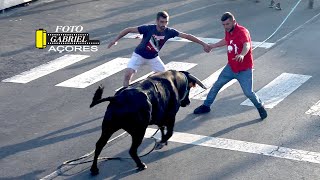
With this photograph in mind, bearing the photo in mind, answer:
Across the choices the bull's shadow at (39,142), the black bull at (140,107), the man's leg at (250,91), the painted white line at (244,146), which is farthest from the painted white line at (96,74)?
the black bull at (140,107)

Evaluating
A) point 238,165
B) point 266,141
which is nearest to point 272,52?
point 266,141

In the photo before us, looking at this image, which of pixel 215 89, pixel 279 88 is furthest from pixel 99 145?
pixel 279 88

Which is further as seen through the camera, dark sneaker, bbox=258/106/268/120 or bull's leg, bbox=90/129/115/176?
dark sneaker, bbox=258/106/268/120

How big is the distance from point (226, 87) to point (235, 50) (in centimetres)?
251

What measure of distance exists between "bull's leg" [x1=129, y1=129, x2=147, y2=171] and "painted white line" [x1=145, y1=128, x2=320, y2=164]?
144 cm

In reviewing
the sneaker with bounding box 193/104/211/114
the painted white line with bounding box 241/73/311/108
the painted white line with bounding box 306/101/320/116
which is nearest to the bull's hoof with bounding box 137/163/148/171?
the sneaker with bounding box 193/104/211/114

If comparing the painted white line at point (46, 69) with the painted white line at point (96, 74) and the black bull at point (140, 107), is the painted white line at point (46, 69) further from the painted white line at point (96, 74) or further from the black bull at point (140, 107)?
the black bull at point (140, 107)

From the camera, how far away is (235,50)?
11836mm

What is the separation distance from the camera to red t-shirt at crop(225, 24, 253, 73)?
1170 cm

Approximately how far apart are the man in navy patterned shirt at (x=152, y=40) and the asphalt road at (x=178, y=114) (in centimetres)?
113

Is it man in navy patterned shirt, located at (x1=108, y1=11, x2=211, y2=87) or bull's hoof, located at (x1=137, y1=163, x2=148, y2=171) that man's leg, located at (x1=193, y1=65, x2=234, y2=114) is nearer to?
man in navy patterned shirt, located at (x1=108, y1=11, x2=211, y2=87)

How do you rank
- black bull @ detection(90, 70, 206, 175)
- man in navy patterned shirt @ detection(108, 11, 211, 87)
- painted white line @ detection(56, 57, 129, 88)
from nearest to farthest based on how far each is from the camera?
black bull @ detection(90, 70, 206, 175)
man in navy patterned shirt @ detection(108, 11, 211, 87)
painted white line @ detection(56, 57, 129, 88)

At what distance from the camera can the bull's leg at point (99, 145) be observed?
9380 mm

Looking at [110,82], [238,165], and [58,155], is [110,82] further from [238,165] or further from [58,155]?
[238,165]
